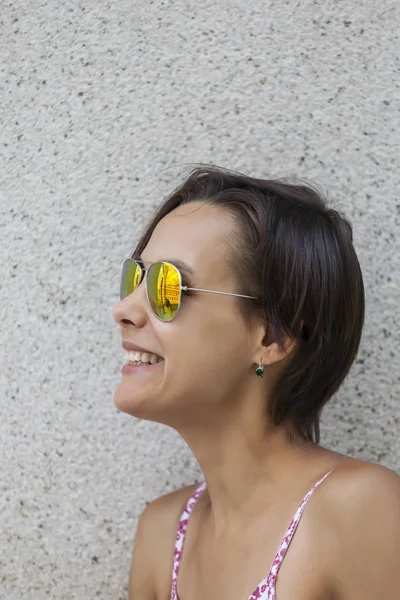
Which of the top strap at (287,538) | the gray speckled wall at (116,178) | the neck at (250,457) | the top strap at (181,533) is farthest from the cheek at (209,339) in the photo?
the gray speckled wall at (116,178)

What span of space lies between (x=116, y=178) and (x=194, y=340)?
0.86 m

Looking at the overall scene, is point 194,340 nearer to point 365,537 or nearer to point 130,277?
point 130,277

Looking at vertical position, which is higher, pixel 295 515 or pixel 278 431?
pixel 278 431

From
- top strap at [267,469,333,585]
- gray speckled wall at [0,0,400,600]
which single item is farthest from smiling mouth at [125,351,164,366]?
gray speckled wall at [0,0,400,600]

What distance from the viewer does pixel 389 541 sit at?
148cm

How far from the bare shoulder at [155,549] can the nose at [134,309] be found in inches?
22.5

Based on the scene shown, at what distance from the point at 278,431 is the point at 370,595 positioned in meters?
0.39

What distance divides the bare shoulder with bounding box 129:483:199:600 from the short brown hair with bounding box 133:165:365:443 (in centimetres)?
44

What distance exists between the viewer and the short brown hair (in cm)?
163

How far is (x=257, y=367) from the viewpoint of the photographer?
1663 millimetres

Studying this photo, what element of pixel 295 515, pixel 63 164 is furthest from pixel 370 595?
pixel 63 164

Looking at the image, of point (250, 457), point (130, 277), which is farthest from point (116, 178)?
point (250, 457)

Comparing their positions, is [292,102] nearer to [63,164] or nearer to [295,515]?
[63,164]

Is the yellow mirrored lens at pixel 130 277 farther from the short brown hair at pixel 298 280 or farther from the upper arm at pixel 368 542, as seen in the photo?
the upper arm at pixel 368 542
